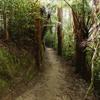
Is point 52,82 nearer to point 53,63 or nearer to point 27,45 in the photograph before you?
point 27,45

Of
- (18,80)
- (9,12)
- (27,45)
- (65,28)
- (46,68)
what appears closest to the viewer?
(18,80)

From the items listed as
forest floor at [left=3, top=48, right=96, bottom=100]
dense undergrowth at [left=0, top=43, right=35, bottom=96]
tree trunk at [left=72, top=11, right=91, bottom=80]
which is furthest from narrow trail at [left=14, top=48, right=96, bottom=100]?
dense undergrowth at [left=0, top=43, right=35, bottom=96]

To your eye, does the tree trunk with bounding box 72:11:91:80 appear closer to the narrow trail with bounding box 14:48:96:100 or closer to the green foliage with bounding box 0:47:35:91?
the narrow trail with bounding box 14:48:96:100

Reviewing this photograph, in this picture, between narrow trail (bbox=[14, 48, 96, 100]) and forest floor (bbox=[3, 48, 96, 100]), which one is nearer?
forest floor (bbox=[3, 48, 96, 100])

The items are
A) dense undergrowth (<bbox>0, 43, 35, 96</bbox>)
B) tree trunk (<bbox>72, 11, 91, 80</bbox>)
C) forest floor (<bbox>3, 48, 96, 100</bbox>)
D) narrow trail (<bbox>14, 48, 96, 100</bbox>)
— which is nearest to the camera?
dense undergrowth (<bbox>0, 43, 35, 96</bbox>)

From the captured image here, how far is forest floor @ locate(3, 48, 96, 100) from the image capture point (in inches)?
363

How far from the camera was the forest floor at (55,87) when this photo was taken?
9.22 meters

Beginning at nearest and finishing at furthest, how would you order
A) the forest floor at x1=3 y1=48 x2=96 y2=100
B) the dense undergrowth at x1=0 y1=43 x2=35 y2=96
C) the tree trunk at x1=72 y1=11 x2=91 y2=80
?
the dense undergrowth at x1=0 y1=43 x2=35 y2=96 < the forest floor at x1=3 y1=48 x2=96 y2=100 < the tree trunk at x1=72 y1=11 x2=91 y2=80

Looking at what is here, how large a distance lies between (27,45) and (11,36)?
1.60 meters

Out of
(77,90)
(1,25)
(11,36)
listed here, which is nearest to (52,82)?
(77,90)

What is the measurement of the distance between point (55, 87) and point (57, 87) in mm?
115

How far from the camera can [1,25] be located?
1045cm

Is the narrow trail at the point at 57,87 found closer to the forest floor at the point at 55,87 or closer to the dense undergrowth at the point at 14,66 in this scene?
the forest floor at the point at 55,87

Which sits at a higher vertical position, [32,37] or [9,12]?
[9,12]
